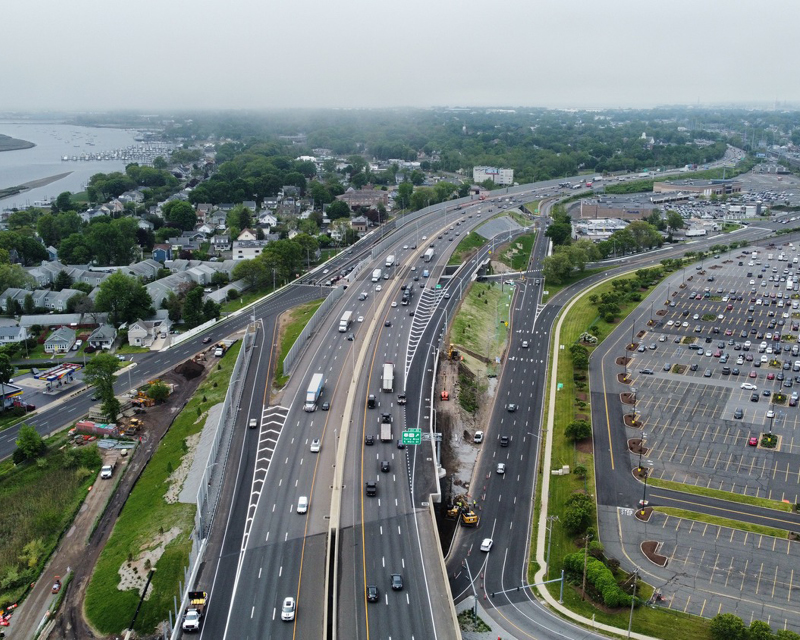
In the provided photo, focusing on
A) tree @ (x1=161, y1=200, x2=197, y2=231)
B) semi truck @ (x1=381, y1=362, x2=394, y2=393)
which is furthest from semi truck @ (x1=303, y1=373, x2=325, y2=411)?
tree @ (x1=161, y1=200, x2=197, y2=231)

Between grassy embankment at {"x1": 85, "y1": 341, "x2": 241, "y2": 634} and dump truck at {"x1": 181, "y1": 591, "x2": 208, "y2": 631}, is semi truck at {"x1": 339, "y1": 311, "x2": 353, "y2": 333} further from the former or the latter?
dump truck at {"x1": 181, "y1": 591, "x2": 208, "y2": 631}

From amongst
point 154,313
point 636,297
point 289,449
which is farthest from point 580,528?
point 154,313

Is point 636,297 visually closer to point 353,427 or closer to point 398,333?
point 398,333

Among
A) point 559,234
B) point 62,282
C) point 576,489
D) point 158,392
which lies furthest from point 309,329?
point 559,234

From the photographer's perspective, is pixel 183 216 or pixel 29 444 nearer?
pixel 29 444

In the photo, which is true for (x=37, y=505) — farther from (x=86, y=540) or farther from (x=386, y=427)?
(x=386, y=427)

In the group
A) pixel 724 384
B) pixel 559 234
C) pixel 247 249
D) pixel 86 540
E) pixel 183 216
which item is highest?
pixel 183 216

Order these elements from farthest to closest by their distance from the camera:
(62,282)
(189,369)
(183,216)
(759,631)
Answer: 1. (183,216)
2. (62,282)
3. (189,369)
4. (759,631)

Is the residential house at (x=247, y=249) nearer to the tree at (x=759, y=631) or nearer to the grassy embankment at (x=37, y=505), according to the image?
the grassy embankment at (x=37, y=505)
